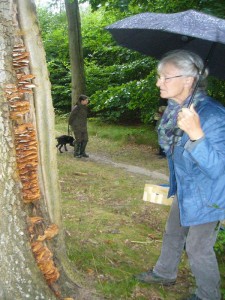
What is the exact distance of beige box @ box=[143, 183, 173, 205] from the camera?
3393mm

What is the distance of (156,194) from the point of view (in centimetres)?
342

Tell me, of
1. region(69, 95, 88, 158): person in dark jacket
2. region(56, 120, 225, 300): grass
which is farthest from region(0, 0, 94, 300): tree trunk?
region(69, 95, 88, 158): person in dark jacket

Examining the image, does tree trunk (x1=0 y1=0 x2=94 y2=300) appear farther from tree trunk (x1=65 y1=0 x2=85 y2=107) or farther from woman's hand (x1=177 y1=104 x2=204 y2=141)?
tree trunk (x1=65 y1=0 x2=85 y2=107)

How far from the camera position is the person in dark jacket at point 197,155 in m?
2.45

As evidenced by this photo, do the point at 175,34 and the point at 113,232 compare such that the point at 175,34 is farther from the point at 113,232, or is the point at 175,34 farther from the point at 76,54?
the point at 76,54

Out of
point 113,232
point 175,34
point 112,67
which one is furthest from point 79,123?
point 175,34

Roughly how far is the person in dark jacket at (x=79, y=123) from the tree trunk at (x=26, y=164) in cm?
883

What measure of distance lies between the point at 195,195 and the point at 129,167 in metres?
8.41

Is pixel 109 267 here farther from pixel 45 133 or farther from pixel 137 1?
pixel 137 1

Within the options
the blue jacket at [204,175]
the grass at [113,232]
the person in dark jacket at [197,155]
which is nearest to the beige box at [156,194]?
the person in dark jacket at [197,155]

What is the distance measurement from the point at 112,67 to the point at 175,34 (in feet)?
48.9

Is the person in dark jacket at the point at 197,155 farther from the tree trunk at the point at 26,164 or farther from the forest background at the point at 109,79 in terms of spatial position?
the tree trunk at the point at 26,164

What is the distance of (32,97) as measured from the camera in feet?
8.27

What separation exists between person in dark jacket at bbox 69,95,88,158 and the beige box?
27.1 ft
